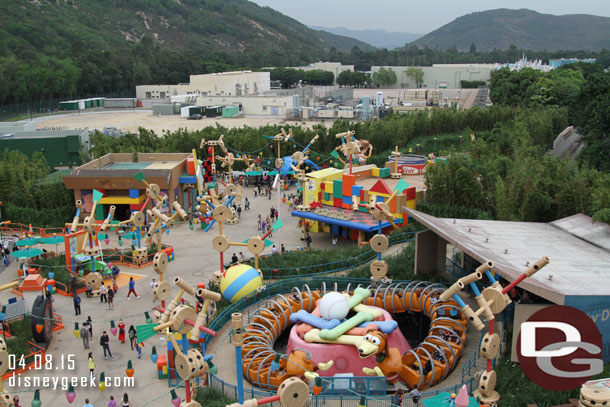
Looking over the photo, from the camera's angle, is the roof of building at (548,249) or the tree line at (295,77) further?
the tree line at (295,77)

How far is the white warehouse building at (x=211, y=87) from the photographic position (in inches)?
4331

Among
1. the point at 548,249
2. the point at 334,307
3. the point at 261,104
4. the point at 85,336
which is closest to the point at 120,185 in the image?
the point at 85,336

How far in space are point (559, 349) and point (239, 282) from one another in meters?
14.9

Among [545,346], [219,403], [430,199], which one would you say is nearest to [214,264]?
[430,199]

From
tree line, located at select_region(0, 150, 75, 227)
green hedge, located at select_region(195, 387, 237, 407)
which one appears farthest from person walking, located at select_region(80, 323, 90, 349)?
tree line, located at select_region(0, 150, 75, 227)

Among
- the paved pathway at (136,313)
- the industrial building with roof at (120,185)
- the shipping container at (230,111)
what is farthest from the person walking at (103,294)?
the shipping container at (230,111)

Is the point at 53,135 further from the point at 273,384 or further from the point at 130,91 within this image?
the point at 130,91

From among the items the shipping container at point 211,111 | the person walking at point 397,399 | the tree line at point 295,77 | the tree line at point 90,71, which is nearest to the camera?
the person walking at point 397,399

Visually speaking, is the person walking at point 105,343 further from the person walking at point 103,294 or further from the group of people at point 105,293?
the person walking at point 103,294

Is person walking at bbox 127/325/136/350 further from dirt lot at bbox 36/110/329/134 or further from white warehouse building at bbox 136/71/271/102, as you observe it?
white warehouse building at bbox 136/71/271/102

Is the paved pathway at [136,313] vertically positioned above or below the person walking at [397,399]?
below

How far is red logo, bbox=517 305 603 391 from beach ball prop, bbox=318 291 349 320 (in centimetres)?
734

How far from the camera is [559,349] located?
45.4ft

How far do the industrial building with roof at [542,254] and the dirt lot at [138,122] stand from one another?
62.6m
